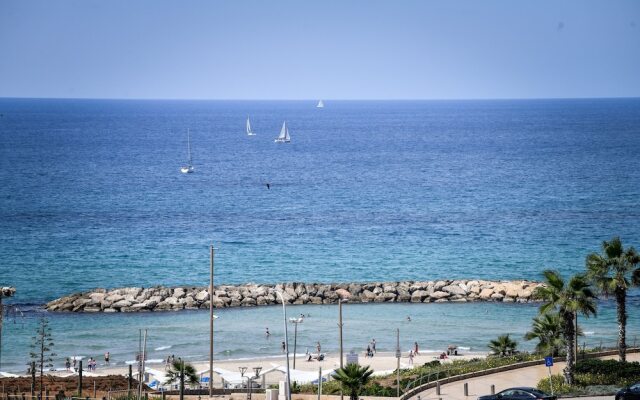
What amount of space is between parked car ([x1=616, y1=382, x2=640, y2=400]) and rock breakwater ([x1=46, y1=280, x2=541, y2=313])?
42162mm

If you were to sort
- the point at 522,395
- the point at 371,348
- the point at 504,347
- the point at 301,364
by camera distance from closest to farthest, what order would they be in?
the point at 522,395, the point at 504,347, the point at 301,364, the point at 371,348

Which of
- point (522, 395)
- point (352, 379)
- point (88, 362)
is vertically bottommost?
point (88, 362)

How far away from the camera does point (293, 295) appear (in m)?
82.6

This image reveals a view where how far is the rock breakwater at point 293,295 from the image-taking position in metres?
80.0

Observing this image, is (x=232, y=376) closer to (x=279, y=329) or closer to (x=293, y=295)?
(x=279, y=329)

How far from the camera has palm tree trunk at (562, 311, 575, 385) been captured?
44.4m

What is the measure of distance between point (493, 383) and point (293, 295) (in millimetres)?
38091

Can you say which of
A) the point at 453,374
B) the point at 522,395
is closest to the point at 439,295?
the point at 453,374

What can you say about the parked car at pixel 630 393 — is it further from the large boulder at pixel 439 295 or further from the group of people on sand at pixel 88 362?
the large boulder at pixel 439 295

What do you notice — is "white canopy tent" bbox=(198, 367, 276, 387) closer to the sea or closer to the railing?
→ the sea

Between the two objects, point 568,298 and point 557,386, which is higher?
point 568,298

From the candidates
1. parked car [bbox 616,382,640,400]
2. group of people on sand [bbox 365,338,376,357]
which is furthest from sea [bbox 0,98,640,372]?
parked car [bbox 616,382,640,400]

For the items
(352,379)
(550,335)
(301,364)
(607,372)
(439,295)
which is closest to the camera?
(352,379)

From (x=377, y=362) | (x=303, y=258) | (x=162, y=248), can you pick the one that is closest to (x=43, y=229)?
(x=162, y=248)
